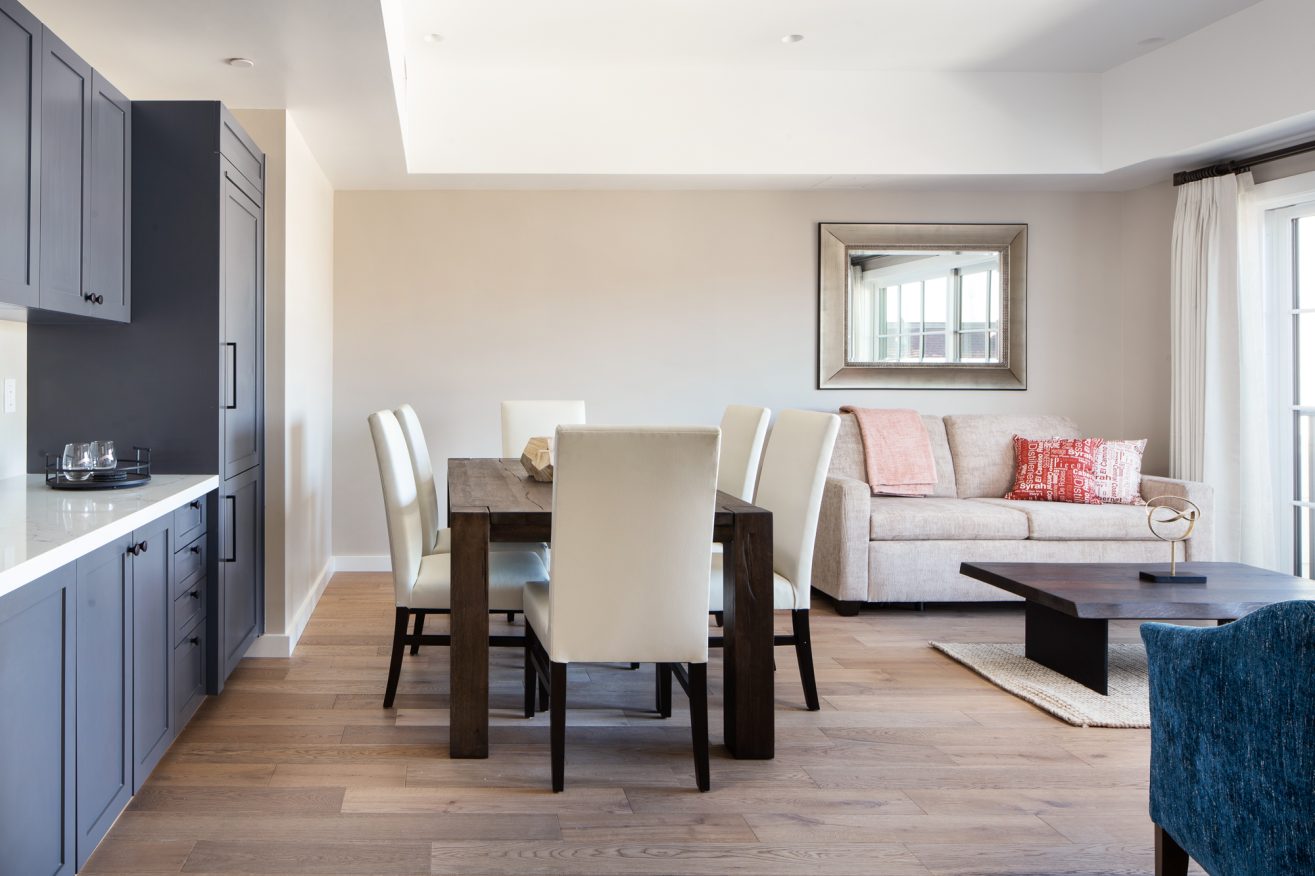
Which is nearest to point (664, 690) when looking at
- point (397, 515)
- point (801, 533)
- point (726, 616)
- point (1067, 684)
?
point (726, 616)

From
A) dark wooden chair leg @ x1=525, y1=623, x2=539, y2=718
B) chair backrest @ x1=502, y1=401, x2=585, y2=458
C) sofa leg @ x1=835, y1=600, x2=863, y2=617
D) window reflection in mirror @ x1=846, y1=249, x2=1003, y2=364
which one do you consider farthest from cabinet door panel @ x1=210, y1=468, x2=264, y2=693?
window reflection in mirror @ x1=846, y1=249, x2=1003, y2=364

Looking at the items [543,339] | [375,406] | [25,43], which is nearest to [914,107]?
[543,339]

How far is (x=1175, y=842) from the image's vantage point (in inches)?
69.2

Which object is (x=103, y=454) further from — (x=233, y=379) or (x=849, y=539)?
(x=849, y=539)

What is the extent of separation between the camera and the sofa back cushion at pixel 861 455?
5145mm

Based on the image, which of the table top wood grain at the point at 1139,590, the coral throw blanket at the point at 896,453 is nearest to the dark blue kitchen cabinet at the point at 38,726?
the table top wood grain at the point at 1139,590

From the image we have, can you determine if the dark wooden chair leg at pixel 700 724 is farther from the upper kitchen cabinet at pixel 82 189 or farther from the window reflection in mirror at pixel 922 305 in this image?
the window reflection in mirror at pixel 922 305

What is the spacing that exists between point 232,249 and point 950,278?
4036mm

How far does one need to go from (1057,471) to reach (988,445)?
1.38 ft

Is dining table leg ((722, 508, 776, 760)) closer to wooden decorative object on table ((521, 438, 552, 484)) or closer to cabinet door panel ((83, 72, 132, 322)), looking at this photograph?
wooden decorative object on table ((521, 438, 552, 484))

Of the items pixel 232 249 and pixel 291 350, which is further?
pixel 291 350

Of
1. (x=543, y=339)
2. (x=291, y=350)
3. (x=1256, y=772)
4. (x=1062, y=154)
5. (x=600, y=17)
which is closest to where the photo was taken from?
(x=1256, y=772)

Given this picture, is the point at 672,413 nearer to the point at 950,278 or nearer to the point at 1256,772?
the point at 950,278

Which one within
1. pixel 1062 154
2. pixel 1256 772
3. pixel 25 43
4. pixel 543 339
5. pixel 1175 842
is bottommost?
pixel 1175 842
